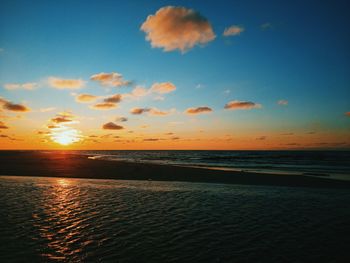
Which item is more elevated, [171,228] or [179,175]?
[179,175]

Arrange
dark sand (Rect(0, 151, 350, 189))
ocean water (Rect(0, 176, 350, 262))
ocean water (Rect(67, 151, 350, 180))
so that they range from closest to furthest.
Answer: ocean water (Rect(0, 176, 350, 262)) < dark sand (Rect(0, 151, 350, 189)) < ocean water (Rect(67, 151, 350, 180))

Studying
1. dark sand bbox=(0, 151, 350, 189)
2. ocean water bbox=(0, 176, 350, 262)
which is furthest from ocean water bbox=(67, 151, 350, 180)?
ocean water bbox=(0, 176, 350, 262)

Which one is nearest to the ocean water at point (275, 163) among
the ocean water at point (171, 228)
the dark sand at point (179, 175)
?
the dark sand at point (179, 175)

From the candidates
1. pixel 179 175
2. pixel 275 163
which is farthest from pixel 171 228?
pixel 275 163

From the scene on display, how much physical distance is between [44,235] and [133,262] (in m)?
4.05

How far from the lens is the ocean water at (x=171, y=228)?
301 inches

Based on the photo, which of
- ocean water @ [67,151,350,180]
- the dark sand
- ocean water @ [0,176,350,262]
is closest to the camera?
ocean water @ [0,176,350,262]

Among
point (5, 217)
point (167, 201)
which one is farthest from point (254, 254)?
point (5, 217)

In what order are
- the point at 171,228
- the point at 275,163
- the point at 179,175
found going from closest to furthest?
the point at 171,228 < the point at 179,175 < the point at 275,163

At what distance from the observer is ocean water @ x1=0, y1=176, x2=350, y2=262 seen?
7.64 meters

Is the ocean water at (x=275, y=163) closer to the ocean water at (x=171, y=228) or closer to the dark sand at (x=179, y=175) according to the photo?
the dark sand at (x=179, y=175)

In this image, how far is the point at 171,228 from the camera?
1016 cm

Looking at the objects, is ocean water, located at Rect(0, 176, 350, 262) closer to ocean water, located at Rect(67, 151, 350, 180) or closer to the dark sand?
the dark sand

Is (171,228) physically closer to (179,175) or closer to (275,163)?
(179,175)
